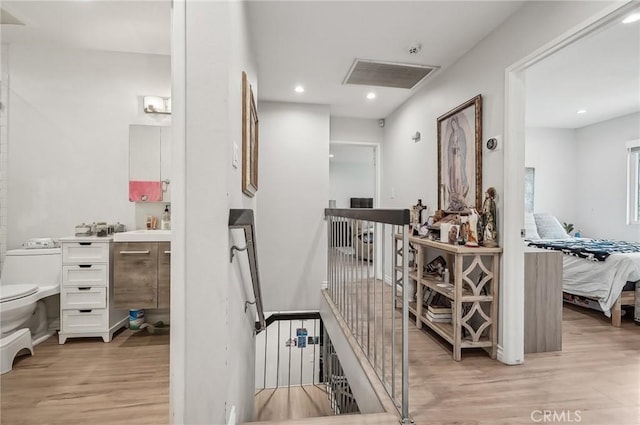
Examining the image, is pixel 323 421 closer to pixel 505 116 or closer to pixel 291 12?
pixel 505 116

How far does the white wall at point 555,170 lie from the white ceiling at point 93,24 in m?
5.69

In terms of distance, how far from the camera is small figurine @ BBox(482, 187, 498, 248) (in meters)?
2.23

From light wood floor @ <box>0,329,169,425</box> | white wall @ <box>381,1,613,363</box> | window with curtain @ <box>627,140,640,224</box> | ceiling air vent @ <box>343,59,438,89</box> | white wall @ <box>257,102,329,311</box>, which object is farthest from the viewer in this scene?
window with curtain @ <box>627,140,640,224</box>

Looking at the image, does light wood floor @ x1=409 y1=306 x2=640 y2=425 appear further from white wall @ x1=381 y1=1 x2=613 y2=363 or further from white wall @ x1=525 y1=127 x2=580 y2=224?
white wall @ x1=525 y1=127 x2=580 y2=224

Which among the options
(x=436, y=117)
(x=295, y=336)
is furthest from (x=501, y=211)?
(x=295, y=336)

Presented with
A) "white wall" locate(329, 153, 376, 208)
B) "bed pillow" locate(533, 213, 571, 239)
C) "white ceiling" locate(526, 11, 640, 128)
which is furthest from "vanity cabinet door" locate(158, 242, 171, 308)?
"white wall" locate(329, 153, 376, 208)

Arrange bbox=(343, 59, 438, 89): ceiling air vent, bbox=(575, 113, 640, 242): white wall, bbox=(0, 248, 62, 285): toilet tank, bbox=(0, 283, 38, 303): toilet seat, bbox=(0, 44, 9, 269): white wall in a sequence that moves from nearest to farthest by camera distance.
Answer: bbox=(0, 283, 38, 303): toilet seat < bbox=(0, 248, 62, 285): toilet tank < bbox=(0, 44, 9, 269): white wall < bbox=(343, 59, 438, 89): ceiling air vent < bbox=(575, 113, 640, 242): white wall

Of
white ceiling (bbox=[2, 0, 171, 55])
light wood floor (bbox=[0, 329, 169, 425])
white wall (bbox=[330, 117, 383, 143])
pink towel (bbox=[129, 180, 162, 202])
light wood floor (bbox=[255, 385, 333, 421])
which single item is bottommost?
light wood floor (bbox=[255, 385, 333, 421])

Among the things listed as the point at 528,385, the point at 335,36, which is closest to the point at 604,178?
the point at 528,385

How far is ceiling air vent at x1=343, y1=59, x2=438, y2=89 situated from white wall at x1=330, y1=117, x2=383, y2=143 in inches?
49.2

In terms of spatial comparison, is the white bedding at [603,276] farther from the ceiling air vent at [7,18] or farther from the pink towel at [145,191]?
the ceiling air vent at [7,18]

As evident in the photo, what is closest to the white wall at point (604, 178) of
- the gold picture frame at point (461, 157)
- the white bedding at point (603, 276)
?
the white bedding at point (603, 276)

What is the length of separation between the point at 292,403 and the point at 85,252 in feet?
9.18

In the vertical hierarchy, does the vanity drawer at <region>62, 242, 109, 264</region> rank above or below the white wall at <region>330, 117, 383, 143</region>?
below
